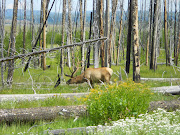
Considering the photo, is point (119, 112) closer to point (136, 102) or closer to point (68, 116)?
point (136, 102)

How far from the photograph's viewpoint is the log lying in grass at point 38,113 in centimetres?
693

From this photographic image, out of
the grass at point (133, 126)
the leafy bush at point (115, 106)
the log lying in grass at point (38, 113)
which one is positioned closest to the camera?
the grass at point (133, 126)

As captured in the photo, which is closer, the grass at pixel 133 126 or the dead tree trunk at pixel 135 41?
the grass at pixel 133 126

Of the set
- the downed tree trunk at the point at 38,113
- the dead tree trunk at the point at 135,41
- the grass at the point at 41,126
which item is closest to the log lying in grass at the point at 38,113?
the downed tree trunk at the point at 38,113

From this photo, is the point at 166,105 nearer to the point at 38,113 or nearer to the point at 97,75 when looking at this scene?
the point at 38,113

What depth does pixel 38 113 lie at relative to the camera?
7.18 m

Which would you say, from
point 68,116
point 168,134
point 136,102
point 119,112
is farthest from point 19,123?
point 168,134

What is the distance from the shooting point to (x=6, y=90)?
11805 millimetres

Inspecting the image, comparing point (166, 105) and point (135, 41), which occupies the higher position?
point (135, 41)

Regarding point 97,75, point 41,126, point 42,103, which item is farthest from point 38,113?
point 97,75

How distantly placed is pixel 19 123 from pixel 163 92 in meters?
6.27

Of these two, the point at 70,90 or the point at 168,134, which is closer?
the point at 168,134

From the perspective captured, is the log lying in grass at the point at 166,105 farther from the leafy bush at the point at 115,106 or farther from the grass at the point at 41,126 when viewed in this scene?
the grass at the point at 41,126

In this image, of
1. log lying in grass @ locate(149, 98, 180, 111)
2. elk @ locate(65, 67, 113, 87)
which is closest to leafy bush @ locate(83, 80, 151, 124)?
log lying in grass @ locate(149, 98, 180, 111)
